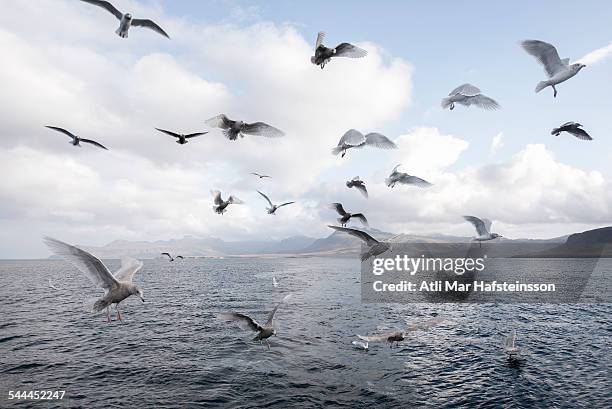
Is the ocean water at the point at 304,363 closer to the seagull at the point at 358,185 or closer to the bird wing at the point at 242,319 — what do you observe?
the bird wing at the point at 242,319

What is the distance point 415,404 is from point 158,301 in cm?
4592

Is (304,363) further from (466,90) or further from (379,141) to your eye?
(466,90)

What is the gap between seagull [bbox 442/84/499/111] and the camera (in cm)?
1720

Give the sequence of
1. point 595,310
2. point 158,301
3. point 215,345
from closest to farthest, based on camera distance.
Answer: point 215,345, point 595,310, point 158,301

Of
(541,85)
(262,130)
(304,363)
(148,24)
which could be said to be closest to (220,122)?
(262,130)

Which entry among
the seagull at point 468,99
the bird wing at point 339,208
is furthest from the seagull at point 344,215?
the seagull at point 468,99

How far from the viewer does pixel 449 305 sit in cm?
4966

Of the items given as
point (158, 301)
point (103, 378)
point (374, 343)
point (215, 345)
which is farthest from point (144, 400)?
point (158, 301)

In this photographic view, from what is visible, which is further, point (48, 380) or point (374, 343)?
point (374, 343)

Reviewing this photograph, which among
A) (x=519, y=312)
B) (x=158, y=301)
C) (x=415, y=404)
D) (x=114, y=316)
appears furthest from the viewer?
(x=158, y=301)

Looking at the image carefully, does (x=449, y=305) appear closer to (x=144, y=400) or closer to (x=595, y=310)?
(x=595, y=310)

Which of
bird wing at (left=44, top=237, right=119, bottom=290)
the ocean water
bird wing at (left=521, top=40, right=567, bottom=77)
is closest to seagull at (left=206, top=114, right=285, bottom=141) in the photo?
bird wing at (left=44, top=237, right=119, bottom=290)

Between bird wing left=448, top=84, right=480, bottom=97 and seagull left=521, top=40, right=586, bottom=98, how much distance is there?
250cm

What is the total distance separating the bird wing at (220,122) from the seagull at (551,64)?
13.3 metres
